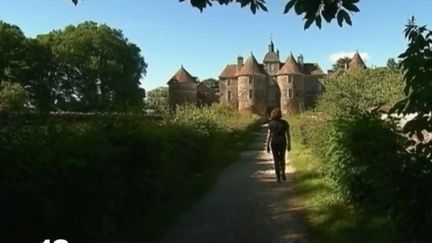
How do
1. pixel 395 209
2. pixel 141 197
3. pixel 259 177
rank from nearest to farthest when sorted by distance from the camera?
pixel 395 209, pixel 141 197, pixel 259 177

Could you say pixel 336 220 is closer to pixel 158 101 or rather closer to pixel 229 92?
pixel 158 101

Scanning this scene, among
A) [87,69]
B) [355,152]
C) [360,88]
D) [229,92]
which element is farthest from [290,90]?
[355,152]

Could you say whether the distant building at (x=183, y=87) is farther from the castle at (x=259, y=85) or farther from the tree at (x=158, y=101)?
the tree at (x=158, y=101)

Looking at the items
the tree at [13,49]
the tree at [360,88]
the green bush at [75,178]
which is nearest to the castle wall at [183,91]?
the tree at [13,49]

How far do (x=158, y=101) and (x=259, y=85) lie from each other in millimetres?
71810

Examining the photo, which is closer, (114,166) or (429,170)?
(429,170)

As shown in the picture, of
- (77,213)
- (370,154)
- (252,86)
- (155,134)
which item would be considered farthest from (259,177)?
(252,86)

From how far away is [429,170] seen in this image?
4336 millimetres

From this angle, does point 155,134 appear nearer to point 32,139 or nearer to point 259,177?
point 32,139

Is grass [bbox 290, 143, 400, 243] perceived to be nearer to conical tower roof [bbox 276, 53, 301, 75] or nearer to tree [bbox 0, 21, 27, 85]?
tree [bbox 0, 21, 27, 85]

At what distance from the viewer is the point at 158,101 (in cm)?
2603

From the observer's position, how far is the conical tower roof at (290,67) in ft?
329

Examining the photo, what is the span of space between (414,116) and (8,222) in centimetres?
328

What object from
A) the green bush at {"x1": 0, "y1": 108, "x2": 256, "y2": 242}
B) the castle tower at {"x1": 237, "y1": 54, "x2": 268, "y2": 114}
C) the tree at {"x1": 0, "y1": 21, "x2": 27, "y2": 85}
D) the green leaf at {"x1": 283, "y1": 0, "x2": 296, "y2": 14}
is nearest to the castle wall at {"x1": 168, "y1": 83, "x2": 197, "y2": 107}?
the castle tower at {"x1": 237, "y1": 54, "x2": 268, "y2": 114}
